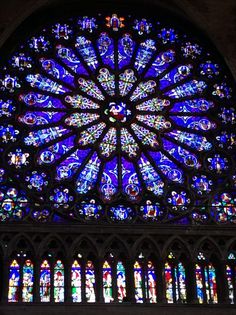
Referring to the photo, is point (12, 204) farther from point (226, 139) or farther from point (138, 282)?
point (226, 139)

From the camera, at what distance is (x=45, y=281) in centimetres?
1344

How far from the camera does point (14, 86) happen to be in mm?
15547

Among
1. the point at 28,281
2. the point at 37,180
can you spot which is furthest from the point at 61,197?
the point at 28,281

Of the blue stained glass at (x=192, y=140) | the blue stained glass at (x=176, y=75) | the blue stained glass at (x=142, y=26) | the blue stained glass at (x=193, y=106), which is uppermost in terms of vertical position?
the blue stained glass at (x=142, y=26)

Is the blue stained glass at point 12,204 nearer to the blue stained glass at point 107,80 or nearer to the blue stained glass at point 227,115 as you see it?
the blue stained glass at point 107,80

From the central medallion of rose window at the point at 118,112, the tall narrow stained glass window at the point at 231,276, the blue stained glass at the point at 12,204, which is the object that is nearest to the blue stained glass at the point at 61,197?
the blue stained glass at the point at 12,204

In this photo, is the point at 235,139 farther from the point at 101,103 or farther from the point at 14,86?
the point at 14,86

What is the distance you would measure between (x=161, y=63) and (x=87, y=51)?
1435mm

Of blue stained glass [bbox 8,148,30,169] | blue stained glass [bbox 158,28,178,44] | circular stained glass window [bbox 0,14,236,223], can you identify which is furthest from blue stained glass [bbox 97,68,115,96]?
blue stained glass [bbox 8,148,30,169]

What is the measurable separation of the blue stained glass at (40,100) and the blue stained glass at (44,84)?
0.17m

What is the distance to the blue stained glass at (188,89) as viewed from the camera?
1596 cm

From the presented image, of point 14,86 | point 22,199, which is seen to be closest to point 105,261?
point 22,199

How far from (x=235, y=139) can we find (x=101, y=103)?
2.55 m

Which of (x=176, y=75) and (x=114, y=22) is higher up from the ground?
(x=114, y=22)
